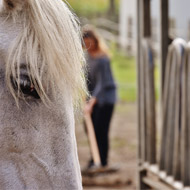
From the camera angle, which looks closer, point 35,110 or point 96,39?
point 35,110

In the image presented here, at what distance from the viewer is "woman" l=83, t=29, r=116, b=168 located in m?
7.22

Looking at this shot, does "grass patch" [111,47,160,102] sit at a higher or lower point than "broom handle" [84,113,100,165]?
lower

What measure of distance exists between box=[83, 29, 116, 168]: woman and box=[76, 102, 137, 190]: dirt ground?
417 millimetres

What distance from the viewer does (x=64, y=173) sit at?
1.95 meters

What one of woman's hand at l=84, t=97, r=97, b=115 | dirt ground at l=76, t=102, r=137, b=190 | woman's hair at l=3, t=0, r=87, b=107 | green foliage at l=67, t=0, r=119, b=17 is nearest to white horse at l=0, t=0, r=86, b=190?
woman's hair at l=3, t=0, r=87, b=107

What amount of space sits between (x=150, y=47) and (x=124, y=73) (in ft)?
47.1

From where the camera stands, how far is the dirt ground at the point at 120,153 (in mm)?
7051

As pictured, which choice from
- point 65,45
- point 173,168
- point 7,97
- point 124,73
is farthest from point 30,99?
point 124,73

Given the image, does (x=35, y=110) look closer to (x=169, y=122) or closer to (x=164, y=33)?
(x=169, y=122)

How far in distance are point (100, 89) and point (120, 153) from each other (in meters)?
1.84

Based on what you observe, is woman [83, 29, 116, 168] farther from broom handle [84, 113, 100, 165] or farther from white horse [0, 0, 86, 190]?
white horse [0, 0, 86, 190]

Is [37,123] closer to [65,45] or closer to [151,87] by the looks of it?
[65,45]

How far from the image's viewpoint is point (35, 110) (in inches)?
78.1

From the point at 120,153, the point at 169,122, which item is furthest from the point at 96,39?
the point at 169,122
